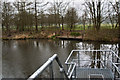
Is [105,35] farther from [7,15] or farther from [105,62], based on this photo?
[7,15]

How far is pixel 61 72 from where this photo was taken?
1.52 m

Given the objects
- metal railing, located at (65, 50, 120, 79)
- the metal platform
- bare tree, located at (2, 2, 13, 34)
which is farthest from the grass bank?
bare tree, located at (2, 2, 13, 34)

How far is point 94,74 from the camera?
398cm

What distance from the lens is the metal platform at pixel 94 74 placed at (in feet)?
12.7

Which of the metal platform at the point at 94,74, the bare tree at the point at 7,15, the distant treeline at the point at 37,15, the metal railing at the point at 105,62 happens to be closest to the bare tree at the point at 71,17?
the distant treeline at the point at 37,15

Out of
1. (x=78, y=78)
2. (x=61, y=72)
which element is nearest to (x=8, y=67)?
(x=78, y=78)

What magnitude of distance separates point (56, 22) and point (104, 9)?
9.18m

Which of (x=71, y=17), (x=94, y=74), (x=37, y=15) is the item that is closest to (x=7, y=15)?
(x=37, y=15)

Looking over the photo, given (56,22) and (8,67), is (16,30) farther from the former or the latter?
(8,67)

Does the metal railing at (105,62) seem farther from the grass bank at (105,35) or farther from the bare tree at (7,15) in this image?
the bare tree at (7,15)

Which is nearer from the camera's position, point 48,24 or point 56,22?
point 56,22

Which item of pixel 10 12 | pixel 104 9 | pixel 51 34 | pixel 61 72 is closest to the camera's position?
pixel 61 72

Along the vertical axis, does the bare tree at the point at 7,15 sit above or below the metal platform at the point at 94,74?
above

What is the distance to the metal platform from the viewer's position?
152 inches
